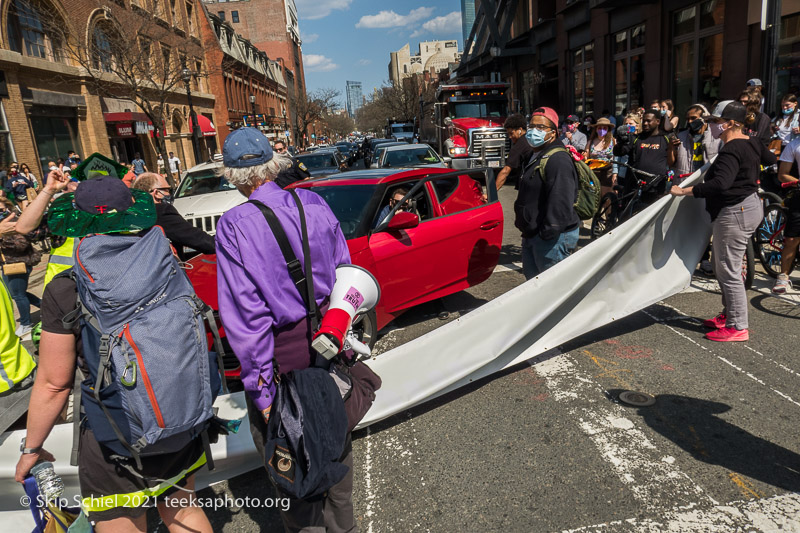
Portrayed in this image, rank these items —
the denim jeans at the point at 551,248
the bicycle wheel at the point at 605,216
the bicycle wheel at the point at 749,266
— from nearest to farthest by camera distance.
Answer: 1. the denim jeans at the point at 551,248
2. the bicycle wheel at the point at 749,266
3. the bicycle wheel at the point at 605,216

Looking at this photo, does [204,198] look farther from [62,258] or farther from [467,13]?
[467,13]

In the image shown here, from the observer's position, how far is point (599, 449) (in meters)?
3.34

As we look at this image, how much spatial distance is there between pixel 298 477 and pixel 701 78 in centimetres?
1750

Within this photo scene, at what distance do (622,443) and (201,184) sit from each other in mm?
9860

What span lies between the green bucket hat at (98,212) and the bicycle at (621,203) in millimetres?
6854

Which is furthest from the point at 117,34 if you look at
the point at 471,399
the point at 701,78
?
the point at 471,399

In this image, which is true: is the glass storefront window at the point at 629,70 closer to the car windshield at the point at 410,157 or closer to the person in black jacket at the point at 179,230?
the car windshield at the point at 410,157

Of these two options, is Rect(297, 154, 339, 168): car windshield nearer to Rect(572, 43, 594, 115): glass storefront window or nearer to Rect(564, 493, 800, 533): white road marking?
Rect(572, 43, 594, 115): glass storefront window

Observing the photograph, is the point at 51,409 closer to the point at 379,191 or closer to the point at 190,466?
the point at 190,466

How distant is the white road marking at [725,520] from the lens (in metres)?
2.63

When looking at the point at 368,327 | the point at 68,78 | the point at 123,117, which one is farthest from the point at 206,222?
the point at 123,117

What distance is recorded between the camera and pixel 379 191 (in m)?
5.45

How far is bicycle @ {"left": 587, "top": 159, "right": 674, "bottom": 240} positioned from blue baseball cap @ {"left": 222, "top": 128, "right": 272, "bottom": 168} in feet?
21.2

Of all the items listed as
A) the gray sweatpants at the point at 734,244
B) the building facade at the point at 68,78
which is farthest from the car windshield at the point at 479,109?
the gray sweatpants at the point at 734,244
